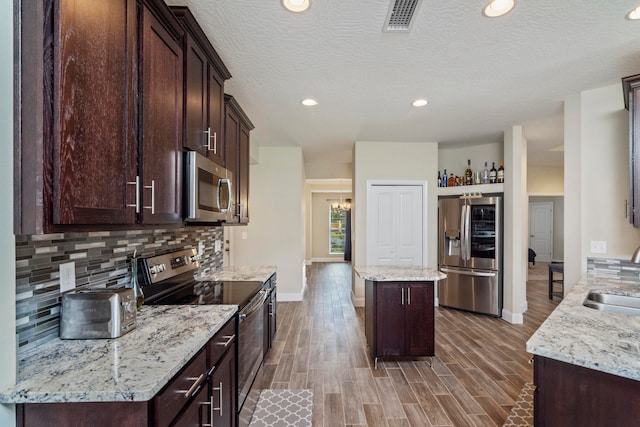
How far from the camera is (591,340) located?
48.4 inches

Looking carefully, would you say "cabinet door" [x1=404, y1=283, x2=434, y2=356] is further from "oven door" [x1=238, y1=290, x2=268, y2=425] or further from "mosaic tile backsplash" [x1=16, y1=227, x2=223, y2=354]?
"mosaic tile backsplash" [x1=16, y1=227, x2=223, y2=354]

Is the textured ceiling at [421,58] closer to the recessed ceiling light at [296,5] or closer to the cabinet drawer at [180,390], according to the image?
the recessed ceiling light at [296,5]

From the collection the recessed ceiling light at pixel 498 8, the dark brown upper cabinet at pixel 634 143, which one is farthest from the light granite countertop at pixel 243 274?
the dark brown upper cabinet at pixel 634 143

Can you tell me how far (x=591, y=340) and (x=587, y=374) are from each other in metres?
0.19

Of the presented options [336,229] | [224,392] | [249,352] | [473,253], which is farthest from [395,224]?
[336,229]

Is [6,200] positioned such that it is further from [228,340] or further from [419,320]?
[419,320]

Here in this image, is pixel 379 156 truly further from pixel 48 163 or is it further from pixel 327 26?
pixel 48 163

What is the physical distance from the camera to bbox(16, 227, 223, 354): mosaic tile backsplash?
3.68 ft

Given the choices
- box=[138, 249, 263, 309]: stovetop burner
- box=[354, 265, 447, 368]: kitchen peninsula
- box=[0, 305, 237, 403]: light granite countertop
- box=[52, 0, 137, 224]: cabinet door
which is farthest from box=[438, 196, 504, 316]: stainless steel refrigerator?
box=[52, 0, 137, 224]: cabinet door

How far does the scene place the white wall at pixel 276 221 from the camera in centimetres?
520

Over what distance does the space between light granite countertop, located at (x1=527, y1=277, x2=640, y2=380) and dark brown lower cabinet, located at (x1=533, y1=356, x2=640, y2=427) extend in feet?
0.18

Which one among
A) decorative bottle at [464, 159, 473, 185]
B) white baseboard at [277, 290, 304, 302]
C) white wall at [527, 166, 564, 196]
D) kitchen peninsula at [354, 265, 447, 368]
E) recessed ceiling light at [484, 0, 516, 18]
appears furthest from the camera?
white wall at [527, 166, 564, 196]

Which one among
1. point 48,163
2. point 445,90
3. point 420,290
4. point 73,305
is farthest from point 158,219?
point 445,90

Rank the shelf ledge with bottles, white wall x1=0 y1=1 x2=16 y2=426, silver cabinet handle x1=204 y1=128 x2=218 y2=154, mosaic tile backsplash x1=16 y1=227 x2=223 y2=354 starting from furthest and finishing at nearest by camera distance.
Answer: the shelf ledge with bottles
silver cabinet handle x1=204 y1=128 x2=218 y2=154
mosaic tile backsplash x1=16 y1=227 x2=223 y2=354
white wall x1=0 y1=1 x2=16 y2=426
